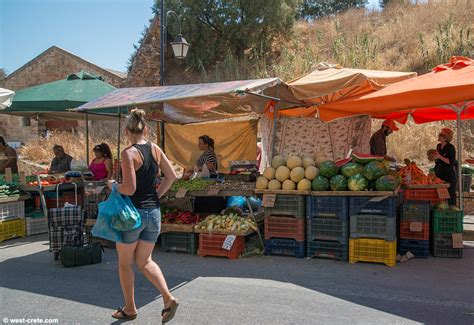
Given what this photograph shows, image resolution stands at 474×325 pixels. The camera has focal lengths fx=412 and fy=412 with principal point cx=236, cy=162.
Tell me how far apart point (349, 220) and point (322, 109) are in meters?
2.60

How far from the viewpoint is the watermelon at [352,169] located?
6.03 m

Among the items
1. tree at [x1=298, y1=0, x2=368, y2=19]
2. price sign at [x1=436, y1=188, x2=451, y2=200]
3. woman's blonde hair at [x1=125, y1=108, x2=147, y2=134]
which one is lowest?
price sign at [x1=436, y1=188, x2=451, y2=200]

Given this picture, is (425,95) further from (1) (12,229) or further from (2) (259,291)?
(1) (12,229)

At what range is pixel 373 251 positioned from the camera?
585cm

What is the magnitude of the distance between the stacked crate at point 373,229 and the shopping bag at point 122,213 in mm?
3415

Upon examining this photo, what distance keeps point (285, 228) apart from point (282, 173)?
2.79ft

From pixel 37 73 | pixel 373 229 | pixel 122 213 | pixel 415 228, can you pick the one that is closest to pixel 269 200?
pixel 373 229

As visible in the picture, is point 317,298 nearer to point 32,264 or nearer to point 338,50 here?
point 32,264

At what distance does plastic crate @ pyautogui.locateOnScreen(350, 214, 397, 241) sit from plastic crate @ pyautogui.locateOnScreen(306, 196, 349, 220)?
0.17 meters

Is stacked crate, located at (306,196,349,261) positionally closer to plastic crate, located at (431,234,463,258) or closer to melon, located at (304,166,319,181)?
melon, located at (304,166,319,181)

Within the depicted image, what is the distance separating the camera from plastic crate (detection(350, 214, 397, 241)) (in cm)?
573

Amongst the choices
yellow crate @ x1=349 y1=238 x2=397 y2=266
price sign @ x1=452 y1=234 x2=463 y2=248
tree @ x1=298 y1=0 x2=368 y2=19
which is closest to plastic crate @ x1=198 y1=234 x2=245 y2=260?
yellow crate @ x1=349 y1=238 x2=397 y2=266

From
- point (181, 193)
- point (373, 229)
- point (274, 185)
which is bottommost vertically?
point (373, 229)

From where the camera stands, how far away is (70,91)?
956cm
